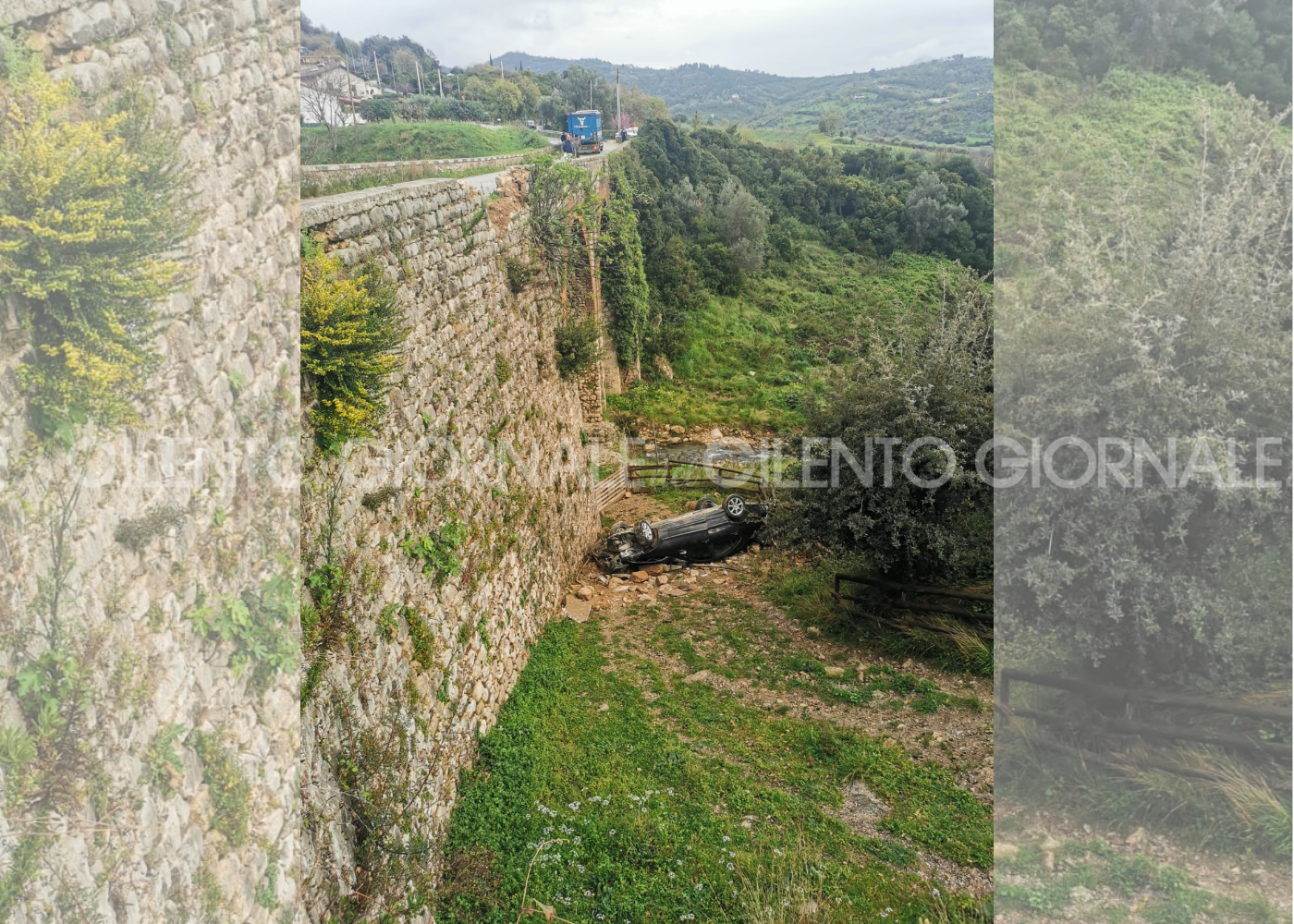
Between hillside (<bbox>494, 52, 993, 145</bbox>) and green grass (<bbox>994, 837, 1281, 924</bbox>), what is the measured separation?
39.6 meters

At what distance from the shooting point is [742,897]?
4.62 meters

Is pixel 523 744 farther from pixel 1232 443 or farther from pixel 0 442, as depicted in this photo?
pixel 1232 443

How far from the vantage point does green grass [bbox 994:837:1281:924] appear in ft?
12.8

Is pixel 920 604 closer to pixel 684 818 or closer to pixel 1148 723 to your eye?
pixel 1148 723

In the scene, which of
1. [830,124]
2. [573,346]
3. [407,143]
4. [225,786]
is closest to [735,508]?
[573,346]

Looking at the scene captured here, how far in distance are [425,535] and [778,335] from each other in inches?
740

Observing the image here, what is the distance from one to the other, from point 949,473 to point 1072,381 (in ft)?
6.56

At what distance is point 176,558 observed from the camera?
10.00 feet

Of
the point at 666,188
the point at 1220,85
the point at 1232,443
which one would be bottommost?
the point at 1232,443

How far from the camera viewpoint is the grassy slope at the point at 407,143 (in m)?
20.9

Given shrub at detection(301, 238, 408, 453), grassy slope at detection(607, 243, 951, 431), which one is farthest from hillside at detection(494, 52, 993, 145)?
shrub at detection(301, 238, 408, 453)

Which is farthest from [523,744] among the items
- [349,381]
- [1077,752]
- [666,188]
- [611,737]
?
[666,188]

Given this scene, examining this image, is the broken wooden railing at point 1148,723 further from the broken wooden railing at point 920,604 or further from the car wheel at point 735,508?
the car wheel at point 735,508

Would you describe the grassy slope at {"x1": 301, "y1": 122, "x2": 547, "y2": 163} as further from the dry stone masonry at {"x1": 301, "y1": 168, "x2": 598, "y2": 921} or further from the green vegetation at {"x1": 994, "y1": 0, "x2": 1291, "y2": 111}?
the green vegetation at {"x1": 994, "y1": 0, "x2": 1291, "y2": 111}
